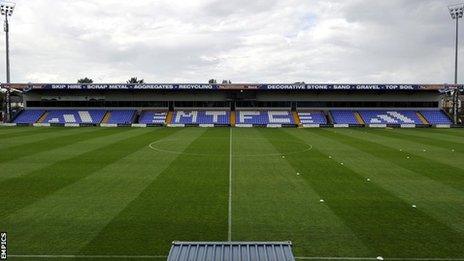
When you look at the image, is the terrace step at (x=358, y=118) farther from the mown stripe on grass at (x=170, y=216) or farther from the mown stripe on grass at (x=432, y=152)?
the mown stripe on grass at (x=170, y=216)

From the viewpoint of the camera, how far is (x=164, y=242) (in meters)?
10.9

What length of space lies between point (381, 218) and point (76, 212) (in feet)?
30.3

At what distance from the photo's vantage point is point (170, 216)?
13.2 meters

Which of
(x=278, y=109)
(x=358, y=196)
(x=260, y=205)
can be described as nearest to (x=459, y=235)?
(x=358, y=196)

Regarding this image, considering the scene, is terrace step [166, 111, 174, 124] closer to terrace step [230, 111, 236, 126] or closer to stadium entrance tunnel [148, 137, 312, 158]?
terrace step [230, 111, 236, 126]

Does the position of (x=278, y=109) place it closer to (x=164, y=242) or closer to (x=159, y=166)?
(x=159, y=166)

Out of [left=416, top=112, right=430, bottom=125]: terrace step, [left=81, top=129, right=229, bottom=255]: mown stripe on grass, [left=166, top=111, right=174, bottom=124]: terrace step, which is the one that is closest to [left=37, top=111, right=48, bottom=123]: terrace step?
[left=166, top=111, right=174, bottom=124]: terrace step

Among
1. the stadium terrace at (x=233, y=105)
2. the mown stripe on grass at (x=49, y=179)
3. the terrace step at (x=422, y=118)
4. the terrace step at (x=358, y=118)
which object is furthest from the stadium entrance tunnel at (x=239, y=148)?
the terrace step at (x=422, y=118)

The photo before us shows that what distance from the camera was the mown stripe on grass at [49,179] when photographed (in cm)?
1509

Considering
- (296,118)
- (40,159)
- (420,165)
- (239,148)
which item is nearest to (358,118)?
(296,118)

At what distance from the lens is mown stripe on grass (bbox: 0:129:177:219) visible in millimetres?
15094

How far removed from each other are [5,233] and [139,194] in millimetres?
5365

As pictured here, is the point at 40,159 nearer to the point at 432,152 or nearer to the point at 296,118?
the point at 432,152

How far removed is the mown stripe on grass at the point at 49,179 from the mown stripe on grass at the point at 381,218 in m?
10.1
